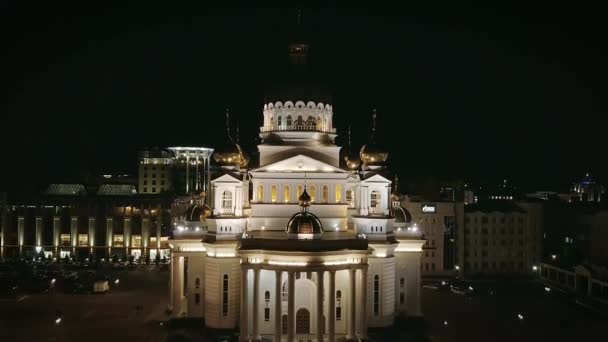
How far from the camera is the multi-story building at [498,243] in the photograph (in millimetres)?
63906

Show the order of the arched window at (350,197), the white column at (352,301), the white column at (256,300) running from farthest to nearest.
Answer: the arched window at (350,197)
the white column at (352,301)
the white column at (256,300)

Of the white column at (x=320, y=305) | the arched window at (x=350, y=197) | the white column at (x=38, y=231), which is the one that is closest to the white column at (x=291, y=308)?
the white column at (x=320, y=305)

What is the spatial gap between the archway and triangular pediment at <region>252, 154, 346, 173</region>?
29.3ft

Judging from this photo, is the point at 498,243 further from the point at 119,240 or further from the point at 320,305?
the point at 119,240

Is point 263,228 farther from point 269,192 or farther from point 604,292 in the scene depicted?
point 604,292

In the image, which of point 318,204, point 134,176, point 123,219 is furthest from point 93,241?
point 318,204

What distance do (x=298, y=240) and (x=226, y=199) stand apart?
736cm

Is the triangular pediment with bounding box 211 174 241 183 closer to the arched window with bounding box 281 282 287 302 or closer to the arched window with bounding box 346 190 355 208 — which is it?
the arched window with bounding box 281 282 287 302

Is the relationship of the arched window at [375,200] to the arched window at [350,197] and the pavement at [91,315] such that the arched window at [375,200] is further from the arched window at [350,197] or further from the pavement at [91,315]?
the pavement at [91,315]

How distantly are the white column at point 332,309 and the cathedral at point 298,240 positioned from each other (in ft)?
0.18

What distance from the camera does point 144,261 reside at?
242 feet

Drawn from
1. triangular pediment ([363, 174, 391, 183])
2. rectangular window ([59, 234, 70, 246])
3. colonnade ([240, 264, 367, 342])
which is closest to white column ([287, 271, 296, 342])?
colonnade ([240, 264, 367, 342])

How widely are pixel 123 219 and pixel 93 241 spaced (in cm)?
421

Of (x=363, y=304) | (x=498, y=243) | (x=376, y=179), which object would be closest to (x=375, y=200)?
(x=376, y=179)
